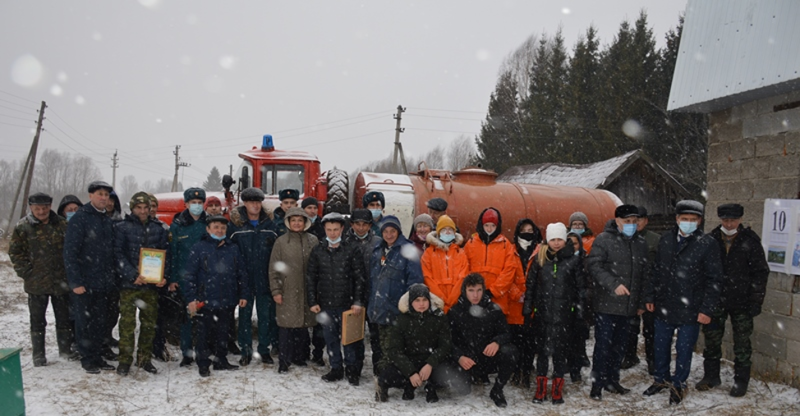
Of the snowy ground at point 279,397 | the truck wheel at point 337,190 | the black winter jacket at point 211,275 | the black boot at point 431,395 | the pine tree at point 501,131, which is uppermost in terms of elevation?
the pine tree at point 501,131

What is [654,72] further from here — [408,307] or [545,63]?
[408,307]

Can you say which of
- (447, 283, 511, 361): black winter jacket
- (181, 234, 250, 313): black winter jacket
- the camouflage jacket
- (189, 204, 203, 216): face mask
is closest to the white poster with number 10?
(447, 283, 511, 361): black winter jacket

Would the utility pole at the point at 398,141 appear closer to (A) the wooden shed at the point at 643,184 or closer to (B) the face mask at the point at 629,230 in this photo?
(A) the wooden shed at the point at 643,184

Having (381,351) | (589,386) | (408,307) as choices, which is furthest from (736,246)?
(381,351)

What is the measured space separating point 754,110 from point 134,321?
725cm

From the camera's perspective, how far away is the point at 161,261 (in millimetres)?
5266

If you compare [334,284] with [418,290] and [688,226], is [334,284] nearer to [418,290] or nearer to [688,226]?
[418,290]

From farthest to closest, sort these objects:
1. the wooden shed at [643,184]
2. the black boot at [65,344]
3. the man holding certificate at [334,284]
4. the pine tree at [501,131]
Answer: the pine tree at [501,131], the wooden shed at [643,184], the black boot at [65,344], the man holding certificate at [334,284]

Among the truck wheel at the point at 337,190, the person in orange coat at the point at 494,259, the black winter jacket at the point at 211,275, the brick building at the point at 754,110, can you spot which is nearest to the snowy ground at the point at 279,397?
the brick building at the point at 754,110

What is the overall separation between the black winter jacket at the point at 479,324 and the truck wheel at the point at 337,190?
2.81 m

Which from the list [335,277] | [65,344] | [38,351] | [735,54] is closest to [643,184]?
[735,54]

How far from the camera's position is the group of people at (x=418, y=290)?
493 cm

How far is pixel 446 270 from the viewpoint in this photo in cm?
523

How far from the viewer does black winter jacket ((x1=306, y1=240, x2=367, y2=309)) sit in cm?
541
